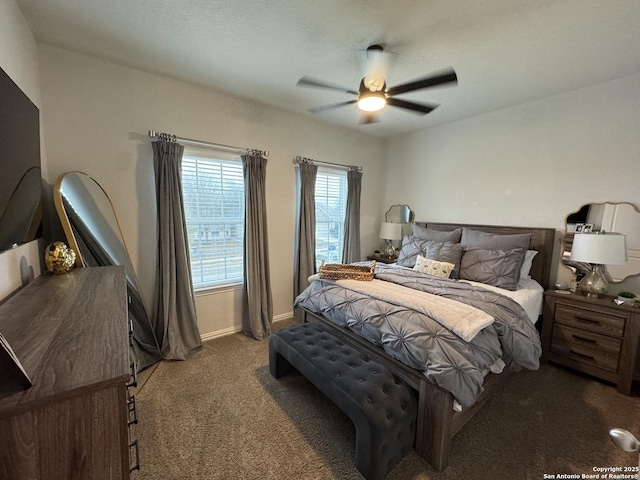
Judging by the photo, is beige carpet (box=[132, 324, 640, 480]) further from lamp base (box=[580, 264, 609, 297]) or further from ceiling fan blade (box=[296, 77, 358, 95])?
ceiling fan blade (box=[296, 77, 358, 95])

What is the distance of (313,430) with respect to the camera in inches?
70.4

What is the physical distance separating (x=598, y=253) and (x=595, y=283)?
0.38 m

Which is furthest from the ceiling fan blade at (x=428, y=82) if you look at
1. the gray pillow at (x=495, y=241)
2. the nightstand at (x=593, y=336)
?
the nightstand at (x=593, y=336)

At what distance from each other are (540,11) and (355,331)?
2405 mm

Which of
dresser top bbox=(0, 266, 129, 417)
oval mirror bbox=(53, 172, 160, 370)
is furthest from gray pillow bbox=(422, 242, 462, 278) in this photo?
oval mirror bbox=(53, 172, 160, 370)

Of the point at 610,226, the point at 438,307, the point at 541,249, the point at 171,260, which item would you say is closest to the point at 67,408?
the point at 438,307

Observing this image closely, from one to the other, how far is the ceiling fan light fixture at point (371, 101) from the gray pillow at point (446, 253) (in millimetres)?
1748

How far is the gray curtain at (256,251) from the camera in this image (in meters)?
3.02

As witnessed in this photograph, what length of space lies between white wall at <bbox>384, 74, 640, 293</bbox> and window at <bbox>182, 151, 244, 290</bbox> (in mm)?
2620

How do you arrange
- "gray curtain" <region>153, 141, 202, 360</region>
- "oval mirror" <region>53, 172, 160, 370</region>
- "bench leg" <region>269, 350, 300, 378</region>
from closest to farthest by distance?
"oval mirror" <region>53, 172, 160, 370</region> < "bench leg" <region>269, 350, 300, 378</region> < "gray curtain" <region>153, 141, 202, 360</region>

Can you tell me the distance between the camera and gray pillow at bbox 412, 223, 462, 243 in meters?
3.31

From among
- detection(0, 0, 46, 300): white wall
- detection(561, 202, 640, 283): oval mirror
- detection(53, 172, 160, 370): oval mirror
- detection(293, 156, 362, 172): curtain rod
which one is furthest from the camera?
detection(293, 156, 362, 172): curtain rod

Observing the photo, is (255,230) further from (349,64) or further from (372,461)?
(372,461)

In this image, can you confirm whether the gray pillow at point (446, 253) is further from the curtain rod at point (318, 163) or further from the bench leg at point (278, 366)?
the bench leg at point (278, 366)
